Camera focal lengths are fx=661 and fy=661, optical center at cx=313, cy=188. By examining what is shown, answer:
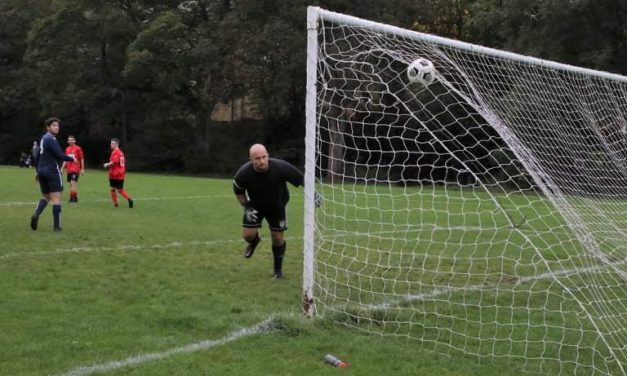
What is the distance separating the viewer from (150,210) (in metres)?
14.7

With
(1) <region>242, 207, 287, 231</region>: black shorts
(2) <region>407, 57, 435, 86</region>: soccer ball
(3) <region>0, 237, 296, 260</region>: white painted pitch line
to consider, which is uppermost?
→ (2) <region>407, 57, 435, 86</region>: soccer ball

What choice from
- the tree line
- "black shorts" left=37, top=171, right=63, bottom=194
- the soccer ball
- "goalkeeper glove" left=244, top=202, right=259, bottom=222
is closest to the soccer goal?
→ the soccer ball

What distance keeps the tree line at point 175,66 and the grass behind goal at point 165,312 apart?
1008 inches

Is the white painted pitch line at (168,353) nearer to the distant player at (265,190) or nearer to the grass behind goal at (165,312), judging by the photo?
the grass behind goal at (165,312)

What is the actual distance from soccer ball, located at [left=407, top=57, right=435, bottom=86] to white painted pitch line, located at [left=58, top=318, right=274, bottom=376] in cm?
262

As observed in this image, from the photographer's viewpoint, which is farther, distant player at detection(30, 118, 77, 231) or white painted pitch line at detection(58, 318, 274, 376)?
distant player at detection(30, 118, 77, 231)

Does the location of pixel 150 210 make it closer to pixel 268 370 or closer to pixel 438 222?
pixel 438 222

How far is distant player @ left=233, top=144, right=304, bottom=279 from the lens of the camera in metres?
7.30

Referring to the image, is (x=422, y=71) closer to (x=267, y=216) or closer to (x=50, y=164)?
(x=267, y=216)

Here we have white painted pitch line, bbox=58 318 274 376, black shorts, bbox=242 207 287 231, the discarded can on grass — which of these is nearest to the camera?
white painted pitch line, bbox=58 318 274 376

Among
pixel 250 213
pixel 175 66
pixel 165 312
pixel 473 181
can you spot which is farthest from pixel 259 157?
pixel 175 66

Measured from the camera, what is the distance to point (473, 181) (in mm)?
7414

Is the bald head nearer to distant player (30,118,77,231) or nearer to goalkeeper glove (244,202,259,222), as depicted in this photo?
goalkeeper glove (244,202,259,222)

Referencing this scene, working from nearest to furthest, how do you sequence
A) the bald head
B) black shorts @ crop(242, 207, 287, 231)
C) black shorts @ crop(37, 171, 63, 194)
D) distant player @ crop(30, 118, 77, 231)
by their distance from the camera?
the bald head < black shorts @ crop(242, 207, 287, 231) < distant player @ crop(30, 118, 77, 231) < black shorts @ crop(37, 171, 63, 194)
